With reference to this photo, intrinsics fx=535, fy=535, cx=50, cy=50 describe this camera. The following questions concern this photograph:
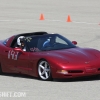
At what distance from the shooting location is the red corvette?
42.4 ft

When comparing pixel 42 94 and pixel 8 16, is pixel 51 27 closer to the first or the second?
pixel 8 16

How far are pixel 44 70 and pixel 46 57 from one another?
Answer: 1.08 ft

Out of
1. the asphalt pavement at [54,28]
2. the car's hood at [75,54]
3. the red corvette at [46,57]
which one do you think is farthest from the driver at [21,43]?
the car's hood at [75,54]

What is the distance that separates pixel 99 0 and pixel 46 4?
5.30m

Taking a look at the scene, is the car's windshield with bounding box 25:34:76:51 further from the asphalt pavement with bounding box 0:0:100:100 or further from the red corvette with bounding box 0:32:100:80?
A: the asphalt pavement with bounding box 0:0:100:100

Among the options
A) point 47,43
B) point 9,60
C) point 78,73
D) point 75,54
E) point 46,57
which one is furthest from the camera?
point 9,60

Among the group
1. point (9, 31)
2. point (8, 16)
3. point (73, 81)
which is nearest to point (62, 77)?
point (73, 81)

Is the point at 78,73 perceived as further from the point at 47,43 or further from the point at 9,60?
the point at 9,60

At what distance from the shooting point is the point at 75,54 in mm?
13383

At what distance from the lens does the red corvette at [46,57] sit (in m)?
12.9

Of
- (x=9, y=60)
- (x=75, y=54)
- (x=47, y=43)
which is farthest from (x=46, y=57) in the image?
(x=9, y=60)

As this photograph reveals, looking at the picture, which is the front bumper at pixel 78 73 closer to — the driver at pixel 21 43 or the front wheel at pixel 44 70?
the front wheel at pixel 44 70

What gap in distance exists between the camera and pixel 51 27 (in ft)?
87.2

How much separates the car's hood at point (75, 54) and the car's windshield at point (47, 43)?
1.59 ft
